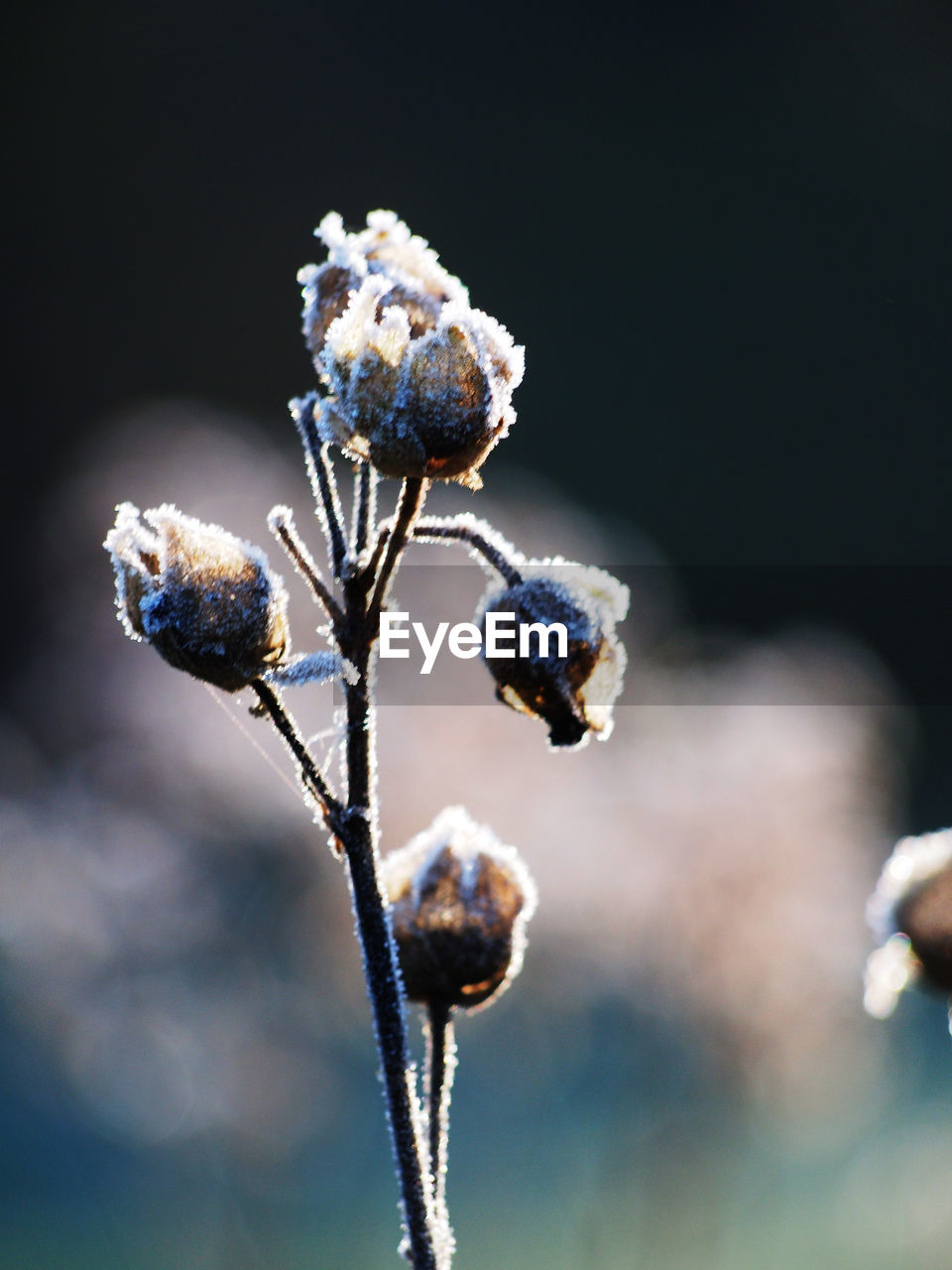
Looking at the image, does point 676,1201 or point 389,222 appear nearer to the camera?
point 389,222

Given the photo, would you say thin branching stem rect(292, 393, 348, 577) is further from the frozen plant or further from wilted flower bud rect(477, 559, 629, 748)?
wilted flower bud rect(477, 559, 629, 748)

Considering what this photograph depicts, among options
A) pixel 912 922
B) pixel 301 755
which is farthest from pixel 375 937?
pixel 912 922

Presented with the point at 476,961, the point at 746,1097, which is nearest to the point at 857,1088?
the point at 746,1097

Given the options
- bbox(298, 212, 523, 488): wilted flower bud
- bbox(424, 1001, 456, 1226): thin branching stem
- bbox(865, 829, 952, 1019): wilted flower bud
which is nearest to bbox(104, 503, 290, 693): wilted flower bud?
bbox(298, 212, 523, 488): wilted flower bud

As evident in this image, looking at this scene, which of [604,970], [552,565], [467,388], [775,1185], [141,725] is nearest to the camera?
[467,388]

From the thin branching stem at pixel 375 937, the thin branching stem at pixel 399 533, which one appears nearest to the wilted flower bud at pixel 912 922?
the thin branching stem at pixel 375 937

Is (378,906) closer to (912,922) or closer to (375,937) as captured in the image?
(375,937)

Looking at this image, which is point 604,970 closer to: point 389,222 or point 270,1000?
point 270,1000
